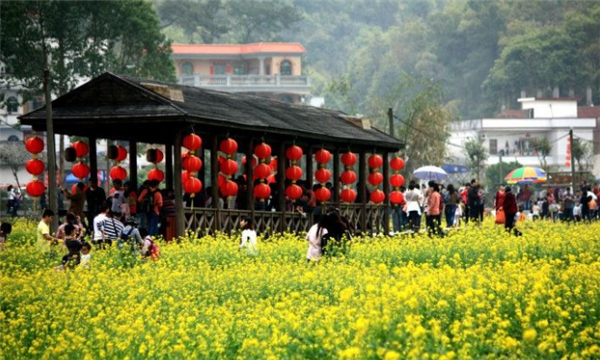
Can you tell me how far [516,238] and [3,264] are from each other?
10.2m

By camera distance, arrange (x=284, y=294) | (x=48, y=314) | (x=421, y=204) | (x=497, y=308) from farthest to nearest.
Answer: (x=421, y=204) → (x=284, y=294) → (x=48, y=314) → (x=497, y=308)

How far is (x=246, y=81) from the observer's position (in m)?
105

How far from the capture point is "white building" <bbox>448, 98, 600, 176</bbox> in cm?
9744

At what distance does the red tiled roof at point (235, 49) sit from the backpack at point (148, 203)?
7815 cm

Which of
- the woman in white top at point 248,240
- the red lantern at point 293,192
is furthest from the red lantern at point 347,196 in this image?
the woman in white top at point 248,240

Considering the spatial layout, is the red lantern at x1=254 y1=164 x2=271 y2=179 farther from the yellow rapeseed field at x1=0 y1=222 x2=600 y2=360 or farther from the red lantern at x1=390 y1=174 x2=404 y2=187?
the red lantern at x1=390 y1=174 x2=404 y2=187

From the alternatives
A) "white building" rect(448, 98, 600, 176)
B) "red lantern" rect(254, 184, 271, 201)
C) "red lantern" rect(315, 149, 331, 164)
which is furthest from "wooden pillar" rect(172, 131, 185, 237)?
"white building" rect(448, 98, 600, 176)

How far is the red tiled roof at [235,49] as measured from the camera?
108 metres

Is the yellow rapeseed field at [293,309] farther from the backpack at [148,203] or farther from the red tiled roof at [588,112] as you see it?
the red tiled roof at [588,112]

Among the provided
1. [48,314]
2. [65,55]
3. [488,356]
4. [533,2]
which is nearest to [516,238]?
[48,314]

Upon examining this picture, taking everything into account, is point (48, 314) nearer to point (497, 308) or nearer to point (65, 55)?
point (497, 308)

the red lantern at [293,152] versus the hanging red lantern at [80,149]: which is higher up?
the hanging red lantern at [80,149]

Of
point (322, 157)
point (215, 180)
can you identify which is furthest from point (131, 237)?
point (322, 157)

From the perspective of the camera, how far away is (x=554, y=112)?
333 feet
